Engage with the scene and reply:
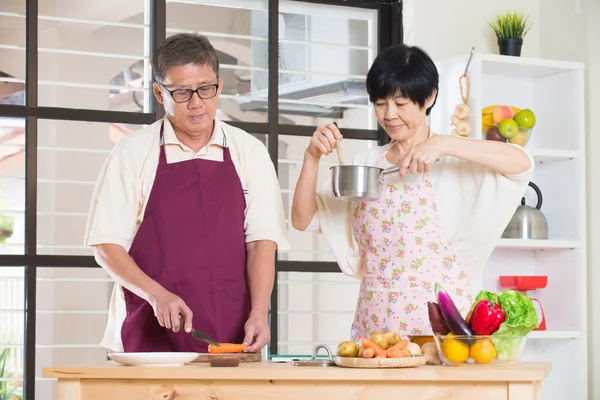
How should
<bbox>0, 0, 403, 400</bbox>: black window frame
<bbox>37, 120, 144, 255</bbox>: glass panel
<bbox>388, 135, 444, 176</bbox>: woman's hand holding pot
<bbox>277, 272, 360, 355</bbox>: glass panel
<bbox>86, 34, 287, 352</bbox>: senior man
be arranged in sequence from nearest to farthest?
<bbox>388, 135, 444, 176</bbox>: woman's hand holding pot, <bbox>86, 34, 287, 352</bbox>: senior man, <bbox>0, 0, 403, 400</bbox>: black window frame, <bbox>37, 120, 144, 255</bbox>: glass panel, <bbox>277, 272, 360, 355</bbox>: glass panel

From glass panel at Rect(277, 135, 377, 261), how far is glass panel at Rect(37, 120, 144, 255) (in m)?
0.70

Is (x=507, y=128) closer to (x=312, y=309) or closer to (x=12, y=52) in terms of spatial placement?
(x=312, y=309)

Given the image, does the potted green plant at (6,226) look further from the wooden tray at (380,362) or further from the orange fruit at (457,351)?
the orange fruit at (457,351)

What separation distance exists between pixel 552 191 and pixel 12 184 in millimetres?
2065

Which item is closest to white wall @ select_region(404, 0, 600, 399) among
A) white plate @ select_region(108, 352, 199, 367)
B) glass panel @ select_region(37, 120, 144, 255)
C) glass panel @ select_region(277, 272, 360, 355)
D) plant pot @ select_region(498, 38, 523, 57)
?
plant pot @ select_region(498, 38, 523, 57)

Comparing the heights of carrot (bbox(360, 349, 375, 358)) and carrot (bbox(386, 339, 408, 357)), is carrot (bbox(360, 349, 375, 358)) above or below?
below

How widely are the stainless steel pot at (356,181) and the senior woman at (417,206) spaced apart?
103 millimetres

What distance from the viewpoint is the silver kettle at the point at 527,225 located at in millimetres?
3467

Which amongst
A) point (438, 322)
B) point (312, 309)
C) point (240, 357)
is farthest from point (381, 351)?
point (312, 309)

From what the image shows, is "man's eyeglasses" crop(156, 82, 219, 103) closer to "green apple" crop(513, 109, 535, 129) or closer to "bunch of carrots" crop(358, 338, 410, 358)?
"bunch of carrots" crop(358, 338, 410, 358)

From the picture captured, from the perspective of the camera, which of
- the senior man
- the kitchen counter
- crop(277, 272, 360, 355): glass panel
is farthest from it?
crop(277, 272, 360, 355): glass panel

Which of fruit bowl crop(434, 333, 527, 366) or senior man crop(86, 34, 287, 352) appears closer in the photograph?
fruit bowl crop(434, 333, 527, 366)

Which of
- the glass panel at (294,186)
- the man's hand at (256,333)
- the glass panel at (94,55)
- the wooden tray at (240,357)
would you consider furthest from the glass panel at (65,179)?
the wooden tray at (240,357)

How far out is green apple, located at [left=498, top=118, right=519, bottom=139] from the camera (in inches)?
136
